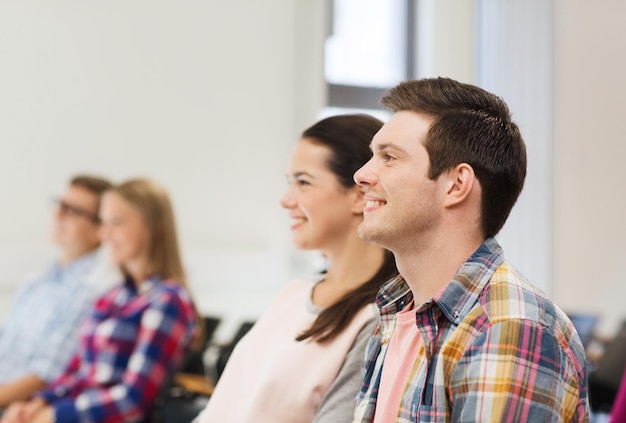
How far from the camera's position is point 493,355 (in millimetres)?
1222

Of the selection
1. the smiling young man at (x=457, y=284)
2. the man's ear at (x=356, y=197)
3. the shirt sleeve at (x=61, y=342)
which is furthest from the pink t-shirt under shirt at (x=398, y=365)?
the shirt sleeve at (x=61, y=342)

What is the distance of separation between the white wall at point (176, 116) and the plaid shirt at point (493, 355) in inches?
173

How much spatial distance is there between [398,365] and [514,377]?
0.97 feet

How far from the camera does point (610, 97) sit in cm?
629

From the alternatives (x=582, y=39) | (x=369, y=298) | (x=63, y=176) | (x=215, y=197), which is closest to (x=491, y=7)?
(x=582, y=39)

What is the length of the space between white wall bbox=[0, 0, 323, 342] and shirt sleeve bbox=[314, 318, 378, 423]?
12.9 ft

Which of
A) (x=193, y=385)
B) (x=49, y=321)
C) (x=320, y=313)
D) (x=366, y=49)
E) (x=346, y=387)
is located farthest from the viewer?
(x=366, y=49)

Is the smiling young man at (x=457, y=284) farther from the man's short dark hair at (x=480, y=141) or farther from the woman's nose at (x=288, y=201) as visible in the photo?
the woman's nose at (x=288, y=201)

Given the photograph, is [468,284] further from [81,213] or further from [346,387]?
[81,213]

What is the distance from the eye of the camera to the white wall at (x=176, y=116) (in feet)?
17.7

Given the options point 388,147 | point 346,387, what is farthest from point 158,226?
point 388,147

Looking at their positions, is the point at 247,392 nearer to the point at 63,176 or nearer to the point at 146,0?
the point at 63,176

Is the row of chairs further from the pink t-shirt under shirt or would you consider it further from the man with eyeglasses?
the pink t-shirt under shirt

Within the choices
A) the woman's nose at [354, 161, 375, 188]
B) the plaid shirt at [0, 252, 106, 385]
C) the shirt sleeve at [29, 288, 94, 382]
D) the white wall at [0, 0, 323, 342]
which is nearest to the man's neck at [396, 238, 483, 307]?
the woman's nose at [354, 161, 375, 188]
